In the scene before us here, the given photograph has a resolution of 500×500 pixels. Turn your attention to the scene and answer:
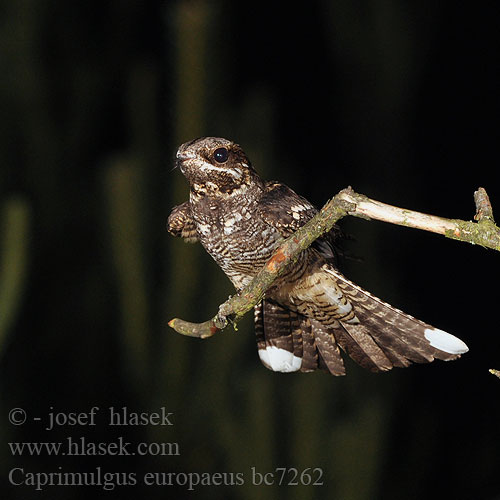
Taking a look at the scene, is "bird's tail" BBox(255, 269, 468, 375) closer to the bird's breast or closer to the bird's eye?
the bird's breast

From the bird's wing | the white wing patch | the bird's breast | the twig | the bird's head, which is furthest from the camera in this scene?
the white wing patch

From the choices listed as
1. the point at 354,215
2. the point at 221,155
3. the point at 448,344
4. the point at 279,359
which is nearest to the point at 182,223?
the point at 221,155

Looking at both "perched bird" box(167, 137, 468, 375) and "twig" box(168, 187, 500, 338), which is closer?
"twig" box(168, 187, 500, 338)

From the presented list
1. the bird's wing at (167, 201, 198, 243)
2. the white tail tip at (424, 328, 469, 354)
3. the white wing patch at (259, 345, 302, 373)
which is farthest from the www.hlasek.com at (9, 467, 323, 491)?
the bird's wing at (167, 201, 198, 243)

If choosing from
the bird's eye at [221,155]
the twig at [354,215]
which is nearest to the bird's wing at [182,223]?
the bird's eye at [221,155]

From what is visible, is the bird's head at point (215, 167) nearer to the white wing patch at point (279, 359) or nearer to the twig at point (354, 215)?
the twig at point (354, 215)

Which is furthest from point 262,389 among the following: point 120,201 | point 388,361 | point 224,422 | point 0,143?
point 0,143
